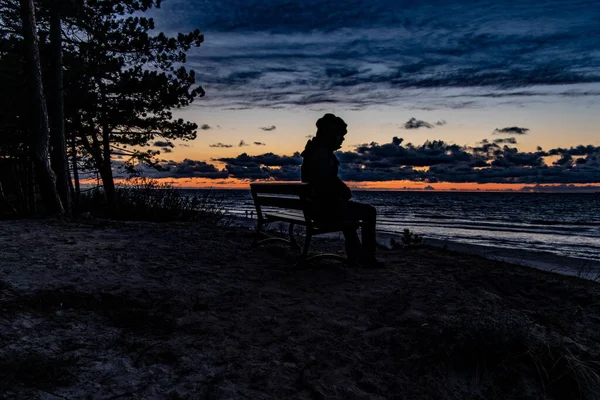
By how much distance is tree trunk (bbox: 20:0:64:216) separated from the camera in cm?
1020

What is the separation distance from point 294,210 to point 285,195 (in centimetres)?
40

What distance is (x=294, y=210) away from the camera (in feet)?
22.1

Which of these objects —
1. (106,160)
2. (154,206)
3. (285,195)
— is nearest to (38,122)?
(154,206)

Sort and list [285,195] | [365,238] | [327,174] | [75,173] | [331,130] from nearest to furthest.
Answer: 1. [327,174]
2. [331,130]
3. [365,238]
4. [285,195]
5. [75,173]

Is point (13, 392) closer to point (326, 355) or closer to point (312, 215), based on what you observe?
point (326, 355)

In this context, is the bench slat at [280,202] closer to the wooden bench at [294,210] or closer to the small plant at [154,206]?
the wooden bench at [294,210]

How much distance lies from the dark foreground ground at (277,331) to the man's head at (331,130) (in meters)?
1.77

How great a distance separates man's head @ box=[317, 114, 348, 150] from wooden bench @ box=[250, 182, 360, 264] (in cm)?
70

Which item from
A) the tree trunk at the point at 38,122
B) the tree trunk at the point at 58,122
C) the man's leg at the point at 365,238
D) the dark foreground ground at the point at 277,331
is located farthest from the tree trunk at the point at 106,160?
the man's leg at the point at 365,238

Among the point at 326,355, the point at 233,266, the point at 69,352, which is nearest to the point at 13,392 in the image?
the point at 69,352

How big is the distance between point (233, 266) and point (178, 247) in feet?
4.41

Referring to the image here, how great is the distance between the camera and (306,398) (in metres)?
2.87

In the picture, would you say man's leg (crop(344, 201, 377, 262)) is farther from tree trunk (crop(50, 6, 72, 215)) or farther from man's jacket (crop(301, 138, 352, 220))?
tree trunk (crop(50, 6, 72, 215))

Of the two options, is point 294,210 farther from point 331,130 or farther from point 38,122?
point 38,122
